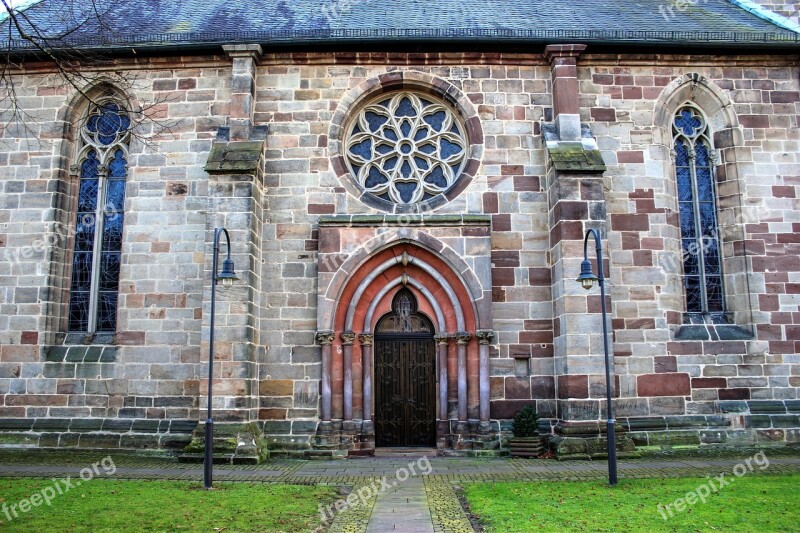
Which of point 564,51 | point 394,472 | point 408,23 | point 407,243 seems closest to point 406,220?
point 407,243

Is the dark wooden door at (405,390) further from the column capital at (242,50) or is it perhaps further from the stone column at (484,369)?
the column capital at (242,50)

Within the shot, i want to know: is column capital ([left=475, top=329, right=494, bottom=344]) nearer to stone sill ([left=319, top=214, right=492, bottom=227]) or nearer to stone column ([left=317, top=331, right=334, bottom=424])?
stone sill ([left=319, top=214, right=492, bottom=227])

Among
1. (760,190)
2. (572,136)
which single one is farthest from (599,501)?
(760,190)

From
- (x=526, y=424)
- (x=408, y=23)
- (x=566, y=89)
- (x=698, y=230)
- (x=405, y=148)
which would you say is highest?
(x=408, y=23)

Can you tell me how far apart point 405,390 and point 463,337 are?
159 cm

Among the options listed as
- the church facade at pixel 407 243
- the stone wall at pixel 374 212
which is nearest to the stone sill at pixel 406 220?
the church facade at pixel 407 243

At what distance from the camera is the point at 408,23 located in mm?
14328

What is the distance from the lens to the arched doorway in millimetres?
12836

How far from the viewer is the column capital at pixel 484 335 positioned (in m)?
12.5

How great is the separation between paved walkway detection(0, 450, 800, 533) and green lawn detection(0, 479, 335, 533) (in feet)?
1.85

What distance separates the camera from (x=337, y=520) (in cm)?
A: 743

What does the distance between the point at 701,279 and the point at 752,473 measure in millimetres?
4655

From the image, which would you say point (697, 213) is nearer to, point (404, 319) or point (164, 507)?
point (404, 319)

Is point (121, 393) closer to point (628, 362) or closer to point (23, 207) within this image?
point (23, 207)
